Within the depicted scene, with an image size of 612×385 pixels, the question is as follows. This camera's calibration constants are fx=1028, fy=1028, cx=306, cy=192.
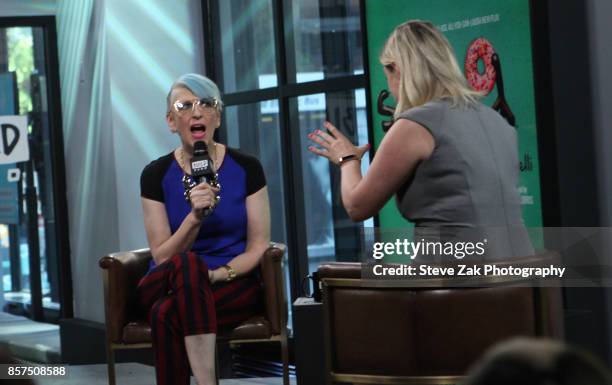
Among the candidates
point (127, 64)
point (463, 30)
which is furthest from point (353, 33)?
→ point (127, 64)

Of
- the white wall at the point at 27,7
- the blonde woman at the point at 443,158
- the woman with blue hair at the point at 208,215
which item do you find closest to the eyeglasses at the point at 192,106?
the woman with blue hair at the point at 208,215

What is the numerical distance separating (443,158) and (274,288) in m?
1.40

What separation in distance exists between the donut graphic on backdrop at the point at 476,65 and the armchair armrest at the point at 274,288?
1.00 meters

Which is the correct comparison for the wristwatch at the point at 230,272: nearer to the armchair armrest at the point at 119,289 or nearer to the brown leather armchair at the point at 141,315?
the brown leather armchair at the point at 141,315

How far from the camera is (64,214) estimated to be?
6.33 m

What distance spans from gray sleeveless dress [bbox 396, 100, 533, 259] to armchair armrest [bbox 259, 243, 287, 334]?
4.27 ft

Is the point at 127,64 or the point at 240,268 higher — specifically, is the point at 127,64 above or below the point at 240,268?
above

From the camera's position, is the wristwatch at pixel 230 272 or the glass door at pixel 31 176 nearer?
the wristwatch at pixel 230 272

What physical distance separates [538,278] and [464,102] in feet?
1.48

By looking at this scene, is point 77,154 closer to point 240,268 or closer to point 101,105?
point 101,105

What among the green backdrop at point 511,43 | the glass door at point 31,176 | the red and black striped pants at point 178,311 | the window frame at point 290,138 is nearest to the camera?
the red and black striped pants at point 178,311

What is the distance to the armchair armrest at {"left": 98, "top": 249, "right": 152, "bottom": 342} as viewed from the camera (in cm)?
376

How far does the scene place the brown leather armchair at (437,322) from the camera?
94.6 inches

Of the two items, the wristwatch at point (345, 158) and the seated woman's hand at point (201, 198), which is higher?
the wristwatch at point (345, 158)
